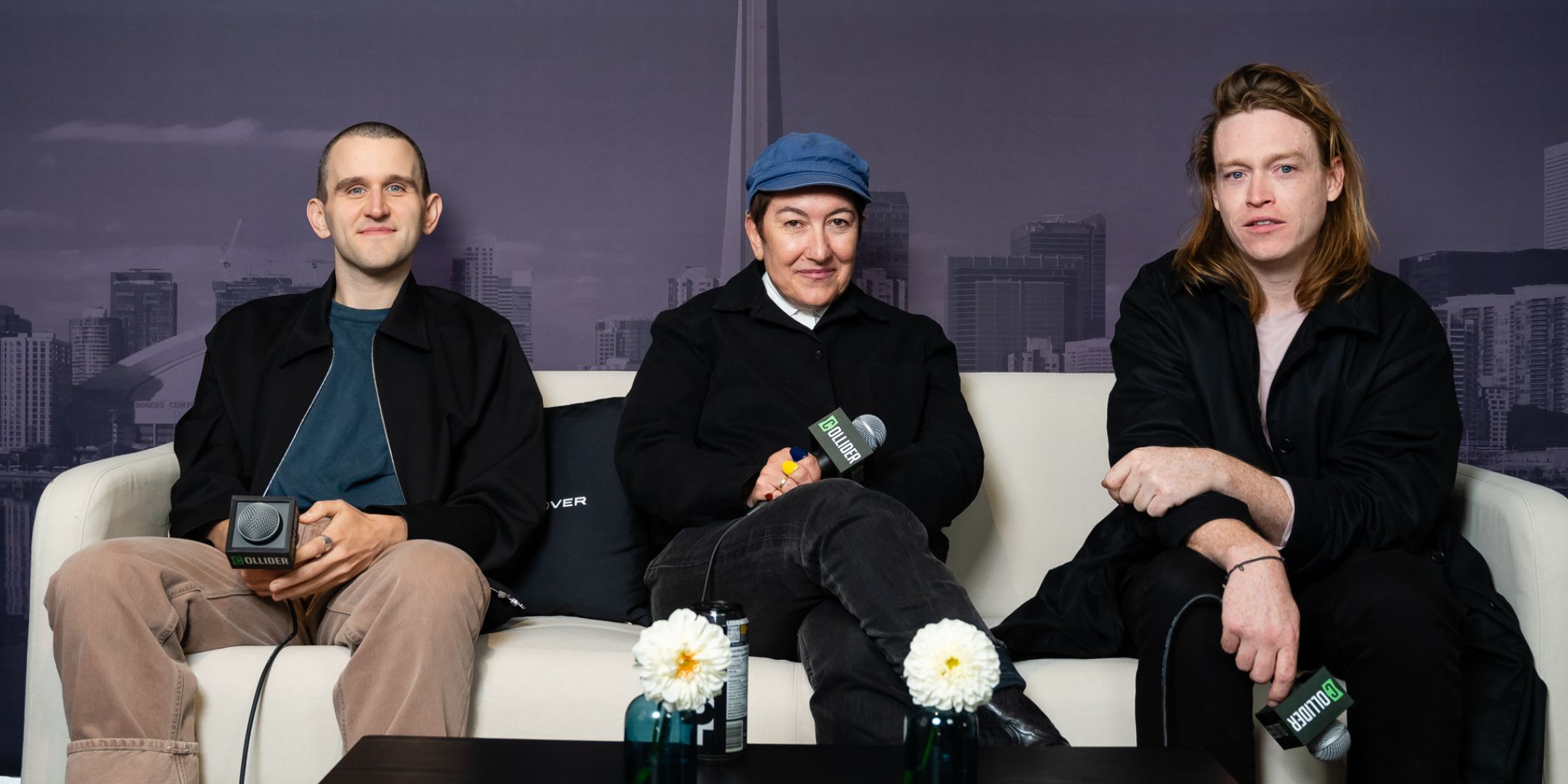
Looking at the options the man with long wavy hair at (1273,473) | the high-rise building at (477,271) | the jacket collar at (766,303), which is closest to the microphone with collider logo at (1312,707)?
the man with long wavy hair at (1273,473)

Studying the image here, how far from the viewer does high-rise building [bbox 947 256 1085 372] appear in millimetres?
2773

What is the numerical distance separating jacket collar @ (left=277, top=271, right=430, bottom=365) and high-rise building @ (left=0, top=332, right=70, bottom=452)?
921mm

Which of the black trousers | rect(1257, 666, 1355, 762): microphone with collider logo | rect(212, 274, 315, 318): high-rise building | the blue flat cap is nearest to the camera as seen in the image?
rect(1257, 666, 1355, 762): microphone with collider logo

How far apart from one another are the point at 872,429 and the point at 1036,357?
3.32 feet

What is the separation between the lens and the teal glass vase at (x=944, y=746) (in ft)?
3.62

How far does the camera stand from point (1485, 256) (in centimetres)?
275

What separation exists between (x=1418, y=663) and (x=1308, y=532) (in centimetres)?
22

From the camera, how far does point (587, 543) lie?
2164 millimetres

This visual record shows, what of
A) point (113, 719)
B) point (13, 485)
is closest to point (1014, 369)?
point (113, 719)

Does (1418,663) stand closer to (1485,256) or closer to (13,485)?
(1485,256)

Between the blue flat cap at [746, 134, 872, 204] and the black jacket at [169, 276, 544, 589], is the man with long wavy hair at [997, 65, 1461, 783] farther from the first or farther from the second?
the black jacket at [169, 276, 544, 589]

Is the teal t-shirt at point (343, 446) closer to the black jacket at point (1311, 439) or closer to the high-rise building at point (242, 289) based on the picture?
the high-rise building at point (242, 289)

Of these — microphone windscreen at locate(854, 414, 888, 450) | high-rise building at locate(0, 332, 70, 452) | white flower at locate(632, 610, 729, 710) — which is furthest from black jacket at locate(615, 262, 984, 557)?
high-rise building at locate(0, 332, 70, 452)

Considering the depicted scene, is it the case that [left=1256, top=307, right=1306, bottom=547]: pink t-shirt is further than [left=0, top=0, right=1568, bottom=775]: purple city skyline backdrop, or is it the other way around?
[left=0, top=0, right=1568, bottom=775]: purple city skyline backdrop
